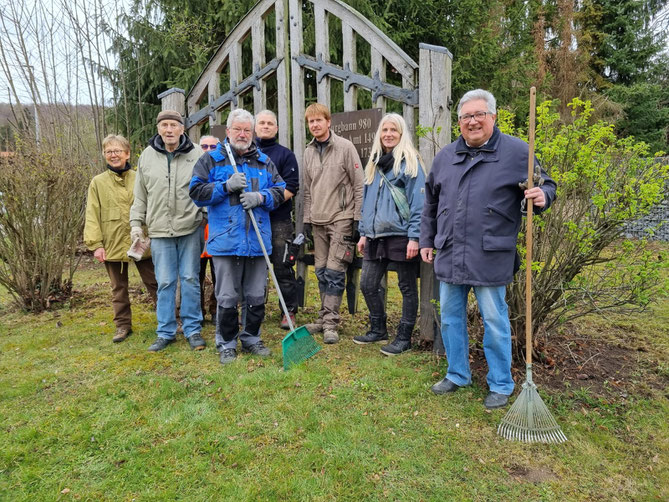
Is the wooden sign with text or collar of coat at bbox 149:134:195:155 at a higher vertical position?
the wooden sign with text

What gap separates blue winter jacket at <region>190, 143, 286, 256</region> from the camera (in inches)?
152

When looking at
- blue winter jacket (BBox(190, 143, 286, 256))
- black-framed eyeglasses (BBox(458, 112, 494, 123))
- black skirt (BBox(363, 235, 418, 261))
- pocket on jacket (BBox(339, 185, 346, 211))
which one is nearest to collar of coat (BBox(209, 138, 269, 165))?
blue winter jacket (BBox(190, 143, 286, 256))

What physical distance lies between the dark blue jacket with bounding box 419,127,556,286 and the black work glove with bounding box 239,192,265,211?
158 centimetres

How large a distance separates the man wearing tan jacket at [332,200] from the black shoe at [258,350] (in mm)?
619

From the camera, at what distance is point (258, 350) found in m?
4.20

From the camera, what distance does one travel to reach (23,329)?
534 centimetres

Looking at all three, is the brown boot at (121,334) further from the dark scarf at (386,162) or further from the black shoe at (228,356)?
the dark scarf at (386,162)

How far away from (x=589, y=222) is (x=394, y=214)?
1464 millimetres

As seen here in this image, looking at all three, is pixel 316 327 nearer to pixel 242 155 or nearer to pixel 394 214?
pixel 394 214

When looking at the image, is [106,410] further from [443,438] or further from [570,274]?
[570,274]

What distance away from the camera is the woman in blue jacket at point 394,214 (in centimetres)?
395

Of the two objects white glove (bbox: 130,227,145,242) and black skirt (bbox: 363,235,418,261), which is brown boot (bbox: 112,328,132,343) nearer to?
white glove (bbox: 130,227,145,242)

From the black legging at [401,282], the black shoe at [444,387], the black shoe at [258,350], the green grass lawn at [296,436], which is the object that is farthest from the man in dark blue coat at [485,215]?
the black shoe at [258,350]

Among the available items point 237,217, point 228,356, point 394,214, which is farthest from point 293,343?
point 394,214
